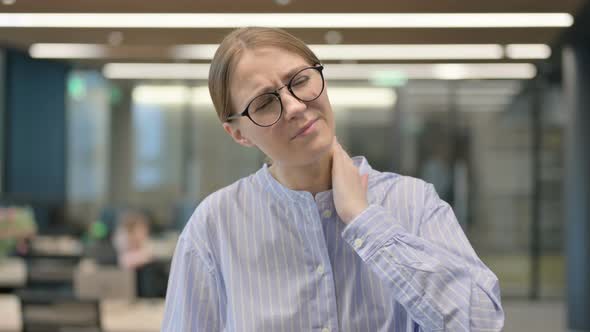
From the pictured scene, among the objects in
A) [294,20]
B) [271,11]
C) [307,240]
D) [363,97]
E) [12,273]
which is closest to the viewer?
[307,240]

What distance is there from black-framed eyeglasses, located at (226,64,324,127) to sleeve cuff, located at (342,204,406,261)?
7.5 inches

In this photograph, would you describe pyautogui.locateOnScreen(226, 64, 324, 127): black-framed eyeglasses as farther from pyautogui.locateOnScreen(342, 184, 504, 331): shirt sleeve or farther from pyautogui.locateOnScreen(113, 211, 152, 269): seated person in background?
pyautogui.locateOnScreen(113, 211, 152, 269): seated person in background

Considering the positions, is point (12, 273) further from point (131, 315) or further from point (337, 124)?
point (337, 124)

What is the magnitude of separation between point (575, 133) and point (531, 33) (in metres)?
1.31

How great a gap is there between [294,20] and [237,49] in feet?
18.1

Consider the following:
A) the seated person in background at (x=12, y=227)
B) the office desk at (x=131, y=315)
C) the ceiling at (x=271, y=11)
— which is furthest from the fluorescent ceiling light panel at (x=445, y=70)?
the office desk at (x=131, y=315)

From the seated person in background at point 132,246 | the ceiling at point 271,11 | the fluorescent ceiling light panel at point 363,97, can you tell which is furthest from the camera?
the fluorescent ceiling light panel at point 363,97

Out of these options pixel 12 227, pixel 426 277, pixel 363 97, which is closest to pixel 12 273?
pixel 12 227

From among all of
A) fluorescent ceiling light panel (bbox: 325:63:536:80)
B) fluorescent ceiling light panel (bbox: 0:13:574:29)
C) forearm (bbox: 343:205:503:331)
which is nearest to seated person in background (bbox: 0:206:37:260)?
fluorescent ceiling light panel (bbox: 0:13:574:29)

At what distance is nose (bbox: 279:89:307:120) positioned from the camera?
1.04 metres

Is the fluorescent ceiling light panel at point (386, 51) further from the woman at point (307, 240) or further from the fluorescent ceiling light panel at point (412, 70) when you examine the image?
the woman at point (307, 240)

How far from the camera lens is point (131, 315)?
15.9 feet

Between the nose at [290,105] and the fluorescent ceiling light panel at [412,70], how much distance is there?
25.7 feet

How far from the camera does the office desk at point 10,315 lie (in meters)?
4.60
